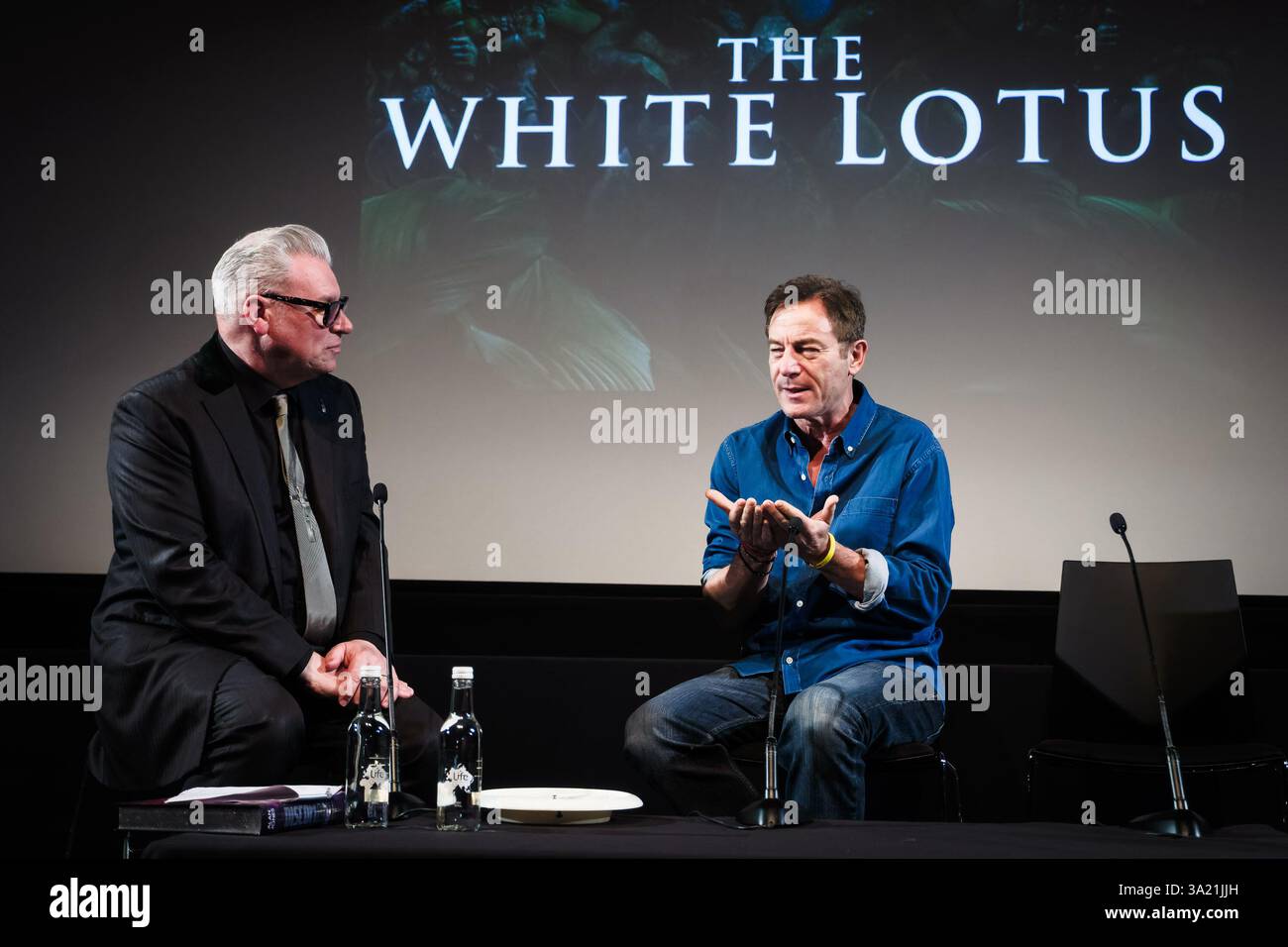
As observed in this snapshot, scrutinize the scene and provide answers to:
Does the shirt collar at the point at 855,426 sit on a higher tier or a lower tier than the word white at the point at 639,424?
lower

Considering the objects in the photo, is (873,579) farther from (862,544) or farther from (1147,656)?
(1147,656)

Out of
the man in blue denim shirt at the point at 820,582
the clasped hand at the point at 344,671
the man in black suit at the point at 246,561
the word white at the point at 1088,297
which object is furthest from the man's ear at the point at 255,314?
the word white at the point at 1088,297

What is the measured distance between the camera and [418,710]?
2.82 meters

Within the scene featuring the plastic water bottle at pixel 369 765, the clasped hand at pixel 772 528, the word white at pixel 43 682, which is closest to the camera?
the plastic water bottle at pixel 369 765

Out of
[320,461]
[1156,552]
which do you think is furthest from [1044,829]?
[1156,552]

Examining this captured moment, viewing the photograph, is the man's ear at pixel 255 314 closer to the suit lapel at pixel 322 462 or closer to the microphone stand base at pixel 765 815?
the suit lapel at pixel 322 462

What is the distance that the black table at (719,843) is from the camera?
1.54 metres

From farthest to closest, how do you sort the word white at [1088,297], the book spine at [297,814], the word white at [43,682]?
the word white at [1088,297] → the word white at [43,682] → the book spine at [297,814]

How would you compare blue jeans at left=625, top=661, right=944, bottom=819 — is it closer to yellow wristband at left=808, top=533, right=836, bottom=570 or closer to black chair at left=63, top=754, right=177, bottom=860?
yellow wristband at left=808, top=533, right=836, bottom=570

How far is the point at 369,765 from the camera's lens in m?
1.86

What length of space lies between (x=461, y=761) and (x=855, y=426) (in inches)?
55.0

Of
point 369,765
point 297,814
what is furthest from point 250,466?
point 297,814

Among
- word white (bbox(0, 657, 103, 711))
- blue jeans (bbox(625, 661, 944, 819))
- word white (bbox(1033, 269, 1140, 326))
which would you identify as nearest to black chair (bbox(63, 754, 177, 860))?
word white (bbox(0, 657, 103, 711))
